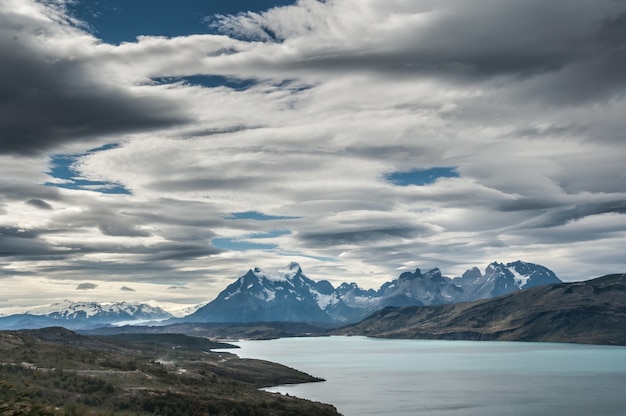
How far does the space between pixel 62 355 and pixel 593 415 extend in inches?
6396

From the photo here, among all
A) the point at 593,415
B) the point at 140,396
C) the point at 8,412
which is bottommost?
the point at 593,415

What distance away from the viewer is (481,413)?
190 m

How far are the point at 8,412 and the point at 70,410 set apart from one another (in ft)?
205

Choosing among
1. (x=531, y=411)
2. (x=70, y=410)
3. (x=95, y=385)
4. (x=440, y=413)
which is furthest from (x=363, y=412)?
(x=70, y=410)

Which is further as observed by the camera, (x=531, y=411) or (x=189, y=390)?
(x=531, y=411)

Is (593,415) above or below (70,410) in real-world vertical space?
below

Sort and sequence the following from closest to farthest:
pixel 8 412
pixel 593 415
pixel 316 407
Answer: pixel 8 412 < pixel 316 407 < pixel 593 415

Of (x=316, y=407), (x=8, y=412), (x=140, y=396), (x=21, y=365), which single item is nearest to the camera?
(x=8, y=412)

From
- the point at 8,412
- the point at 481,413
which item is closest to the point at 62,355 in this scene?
the point at 481,413

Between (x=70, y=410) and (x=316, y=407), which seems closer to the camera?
(x=70, y=410)

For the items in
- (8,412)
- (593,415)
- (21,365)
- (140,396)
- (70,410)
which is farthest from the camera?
(593,415)

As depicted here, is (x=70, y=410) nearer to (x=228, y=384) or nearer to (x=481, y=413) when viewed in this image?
(x=228, y=384)

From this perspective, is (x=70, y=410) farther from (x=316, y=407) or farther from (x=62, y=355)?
(x=62, y=355)

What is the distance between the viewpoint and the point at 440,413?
7539 inches
